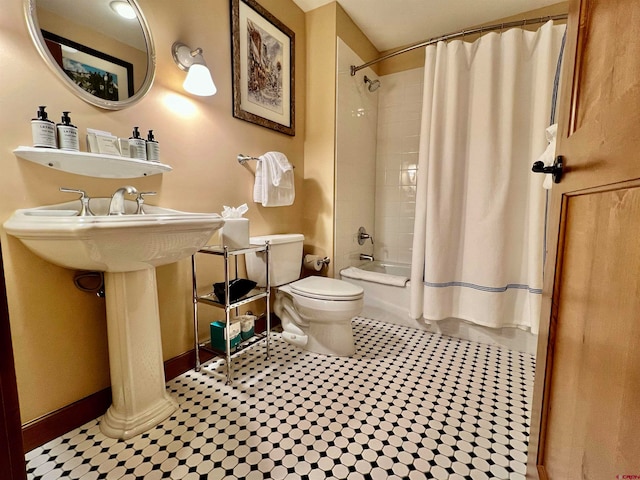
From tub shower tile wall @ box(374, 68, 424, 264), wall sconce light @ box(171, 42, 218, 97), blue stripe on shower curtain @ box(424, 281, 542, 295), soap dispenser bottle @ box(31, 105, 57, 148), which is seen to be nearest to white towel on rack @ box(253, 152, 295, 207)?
wall sconce light @ box(171, 42, 218, 97)

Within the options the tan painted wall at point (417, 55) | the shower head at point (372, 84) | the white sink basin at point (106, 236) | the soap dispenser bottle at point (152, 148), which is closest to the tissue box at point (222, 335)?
the white sink basin at point (106, 236)

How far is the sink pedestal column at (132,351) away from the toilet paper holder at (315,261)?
45.0 inches

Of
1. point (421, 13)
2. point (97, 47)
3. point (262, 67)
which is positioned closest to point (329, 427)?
point (97, 47)

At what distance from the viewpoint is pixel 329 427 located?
1.13 meters

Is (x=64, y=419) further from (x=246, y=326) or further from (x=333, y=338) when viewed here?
(x=333, y=338)

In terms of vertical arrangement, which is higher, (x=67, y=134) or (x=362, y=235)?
(x=67, y=134)

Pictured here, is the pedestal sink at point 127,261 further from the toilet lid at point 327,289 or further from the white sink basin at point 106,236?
the toilet lid at point 327,289

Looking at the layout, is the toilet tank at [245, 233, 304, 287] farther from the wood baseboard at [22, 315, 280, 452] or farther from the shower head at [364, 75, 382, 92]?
the shower head at [364, 75, 382, 92]

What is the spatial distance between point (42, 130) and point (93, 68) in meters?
0.35

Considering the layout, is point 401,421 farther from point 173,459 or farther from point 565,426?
point 173,459

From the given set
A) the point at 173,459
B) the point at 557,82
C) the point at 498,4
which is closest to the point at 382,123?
the point at 498,4

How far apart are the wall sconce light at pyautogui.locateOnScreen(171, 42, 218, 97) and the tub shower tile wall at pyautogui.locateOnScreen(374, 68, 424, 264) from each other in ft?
5.72

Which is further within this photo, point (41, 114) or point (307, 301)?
point (307, 301)

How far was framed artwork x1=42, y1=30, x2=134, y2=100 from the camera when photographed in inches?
40.7
